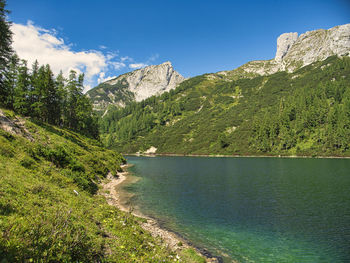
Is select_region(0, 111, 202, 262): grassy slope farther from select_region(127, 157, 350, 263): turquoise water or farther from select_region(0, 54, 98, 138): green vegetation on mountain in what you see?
select_region(0, 54, 98, 138): green vegetation on mountain

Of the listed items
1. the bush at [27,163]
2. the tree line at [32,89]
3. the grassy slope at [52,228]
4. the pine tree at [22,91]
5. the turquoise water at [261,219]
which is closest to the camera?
the grassy slope at [52,228]

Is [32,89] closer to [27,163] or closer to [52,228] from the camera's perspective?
[27,163]

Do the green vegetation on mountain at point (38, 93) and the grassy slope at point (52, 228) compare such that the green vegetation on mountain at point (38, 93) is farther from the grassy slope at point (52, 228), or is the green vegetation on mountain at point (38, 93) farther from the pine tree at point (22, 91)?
the grassy slope at point (52, 228)

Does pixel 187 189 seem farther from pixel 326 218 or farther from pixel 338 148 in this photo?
pixel 338 148

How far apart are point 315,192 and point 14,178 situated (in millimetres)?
49316

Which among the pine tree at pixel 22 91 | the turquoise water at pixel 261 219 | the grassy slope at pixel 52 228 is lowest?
the turquoise water at pixel 261 219

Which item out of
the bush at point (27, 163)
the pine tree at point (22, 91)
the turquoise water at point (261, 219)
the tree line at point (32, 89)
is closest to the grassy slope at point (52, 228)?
the bush at point (27, 163)

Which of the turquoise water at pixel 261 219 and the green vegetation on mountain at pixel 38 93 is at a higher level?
the green vegetation on mountain at pixel 38 93

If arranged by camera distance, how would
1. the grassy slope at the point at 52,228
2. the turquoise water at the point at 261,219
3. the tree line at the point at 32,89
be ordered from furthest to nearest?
the tree line at the point at 32,89
the turquoise water at the point at 261,219
the grassy slope at the point at 52,228

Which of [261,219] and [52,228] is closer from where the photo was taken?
[52,228]

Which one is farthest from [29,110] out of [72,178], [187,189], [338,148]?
[338,148]

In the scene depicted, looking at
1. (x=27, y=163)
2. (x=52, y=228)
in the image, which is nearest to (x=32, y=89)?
(x=27, y=163)

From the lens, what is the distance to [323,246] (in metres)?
20.6

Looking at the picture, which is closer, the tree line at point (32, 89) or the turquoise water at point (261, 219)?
the turquoise water at point (261, 219)
